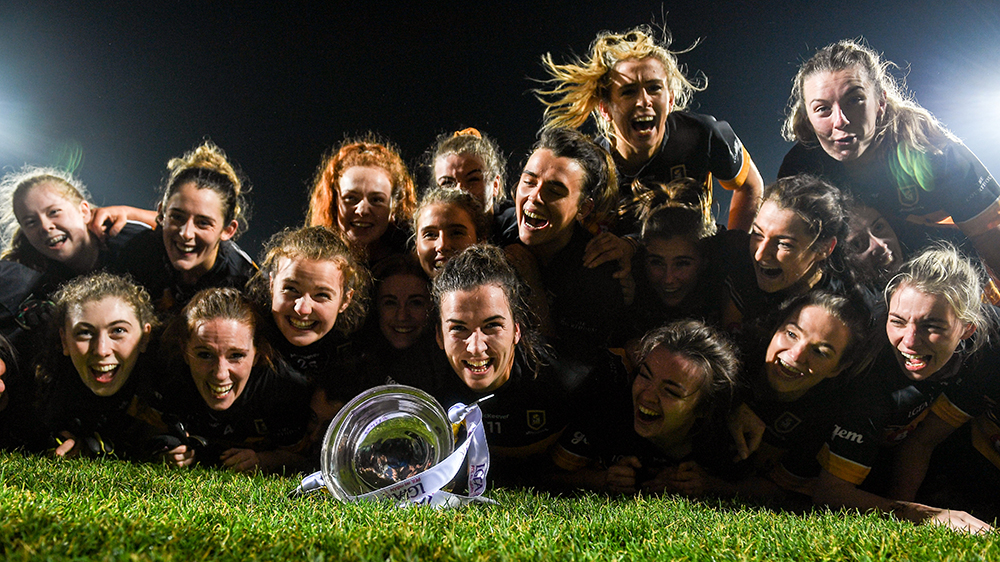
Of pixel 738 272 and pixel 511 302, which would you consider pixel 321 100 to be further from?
pixel 738 272

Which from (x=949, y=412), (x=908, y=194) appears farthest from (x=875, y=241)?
(x=949, y=412)

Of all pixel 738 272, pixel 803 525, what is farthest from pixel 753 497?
pixel 738 272

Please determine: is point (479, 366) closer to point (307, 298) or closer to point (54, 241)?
point (307, 298)

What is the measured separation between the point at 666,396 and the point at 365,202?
2429mm

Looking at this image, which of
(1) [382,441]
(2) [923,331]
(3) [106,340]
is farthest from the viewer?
(3) [106,340]

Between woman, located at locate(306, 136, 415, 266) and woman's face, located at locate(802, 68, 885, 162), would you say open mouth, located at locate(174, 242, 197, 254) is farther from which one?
woman's face, located at locate(802, 68, 885, 162)

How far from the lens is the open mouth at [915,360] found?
3844 mm

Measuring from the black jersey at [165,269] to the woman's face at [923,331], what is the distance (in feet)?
14.0

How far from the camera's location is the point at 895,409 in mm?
3924

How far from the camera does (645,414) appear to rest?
4180mm

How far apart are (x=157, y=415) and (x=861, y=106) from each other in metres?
5.15

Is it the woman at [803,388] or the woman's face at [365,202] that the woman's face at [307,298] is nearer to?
the woman's face at [365,202]

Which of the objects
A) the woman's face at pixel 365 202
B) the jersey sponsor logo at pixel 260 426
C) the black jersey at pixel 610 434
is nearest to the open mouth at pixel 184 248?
the woman's face at pixel 365 202

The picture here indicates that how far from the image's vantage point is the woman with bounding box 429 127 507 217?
454cm
